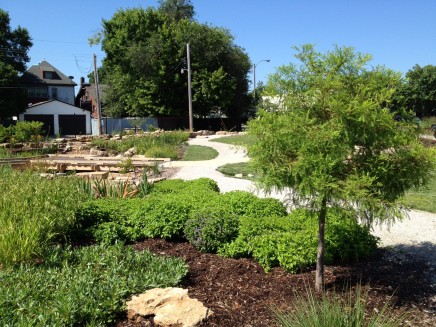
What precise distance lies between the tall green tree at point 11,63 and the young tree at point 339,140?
4177 centimetres

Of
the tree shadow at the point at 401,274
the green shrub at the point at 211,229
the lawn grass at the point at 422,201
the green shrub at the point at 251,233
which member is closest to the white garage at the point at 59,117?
the lawn grass at the point at 422,201

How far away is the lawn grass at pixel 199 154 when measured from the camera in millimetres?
17180

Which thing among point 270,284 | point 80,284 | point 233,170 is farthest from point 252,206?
point 233,170

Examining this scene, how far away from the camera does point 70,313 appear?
3.35m

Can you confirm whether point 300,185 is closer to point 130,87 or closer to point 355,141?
point 355,141

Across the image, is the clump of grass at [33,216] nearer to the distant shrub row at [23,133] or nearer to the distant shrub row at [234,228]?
the distant shrub row at [234,228]

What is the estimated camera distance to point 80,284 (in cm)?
377

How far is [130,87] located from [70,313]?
128ft

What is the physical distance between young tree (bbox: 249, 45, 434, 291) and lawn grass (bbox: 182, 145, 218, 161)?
1306cm

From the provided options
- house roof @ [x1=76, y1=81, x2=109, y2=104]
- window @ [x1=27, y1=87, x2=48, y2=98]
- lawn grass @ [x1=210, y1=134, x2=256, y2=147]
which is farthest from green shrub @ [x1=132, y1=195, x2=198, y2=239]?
house roof @ [x1=76, y1=81, x2=109, y2=104]

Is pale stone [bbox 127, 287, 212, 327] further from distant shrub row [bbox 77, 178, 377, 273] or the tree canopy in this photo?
the tree canopy

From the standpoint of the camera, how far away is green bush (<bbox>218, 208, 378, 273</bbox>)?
4.66 metres

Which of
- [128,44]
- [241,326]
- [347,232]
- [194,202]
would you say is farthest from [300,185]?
[128,44]

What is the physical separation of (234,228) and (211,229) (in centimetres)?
30
